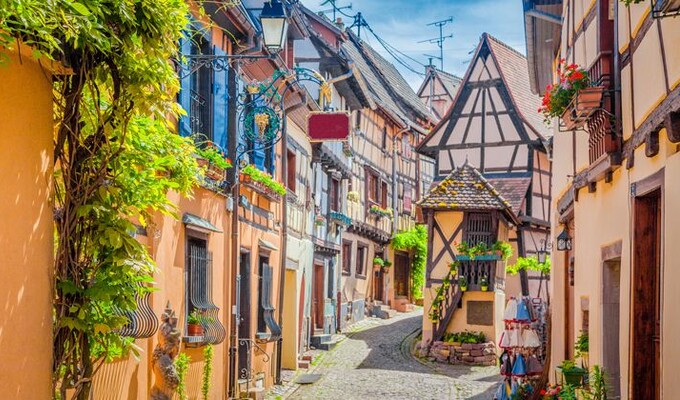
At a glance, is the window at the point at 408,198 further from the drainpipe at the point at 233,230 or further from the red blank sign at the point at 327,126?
the drainpipe at the point at 233,230

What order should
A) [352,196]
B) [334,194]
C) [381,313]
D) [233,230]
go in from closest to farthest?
[233,230] → [334,194] → [352,196] → [381,313]

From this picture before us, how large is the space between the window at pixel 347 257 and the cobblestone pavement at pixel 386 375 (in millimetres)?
2941

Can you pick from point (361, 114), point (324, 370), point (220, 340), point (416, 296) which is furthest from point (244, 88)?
point (416, 296)

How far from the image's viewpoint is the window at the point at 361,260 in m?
27.4

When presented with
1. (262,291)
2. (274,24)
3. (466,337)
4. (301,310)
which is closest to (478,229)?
(466,337)

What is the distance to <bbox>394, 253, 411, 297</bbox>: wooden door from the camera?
31250mm

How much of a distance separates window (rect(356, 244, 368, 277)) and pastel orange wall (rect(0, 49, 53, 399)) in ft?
74.1

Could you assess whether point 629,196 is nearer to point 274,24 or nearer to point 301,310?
point 274,24

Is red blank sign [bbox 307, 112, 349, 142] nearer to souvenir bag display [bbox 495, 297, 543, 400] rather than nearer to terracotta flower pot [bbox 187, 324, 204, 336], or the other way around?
souvenir bag display [bbox 495, 297, 543, 400]

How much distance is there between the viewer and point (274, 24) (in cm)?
978

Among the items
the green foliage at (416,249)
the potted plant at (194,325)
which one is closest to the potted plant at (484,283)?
the potted plant at (194,325)

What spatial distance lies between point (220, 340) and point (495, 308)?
33.1 feet

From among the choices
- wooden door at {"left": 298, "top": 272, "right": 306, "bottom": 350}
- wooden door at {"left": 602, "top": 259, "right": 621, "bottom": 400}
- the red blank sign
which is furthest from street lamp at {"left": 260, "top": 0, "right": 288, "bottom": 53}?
wooden door at {"left": 298, "top": 272, "right": 306, "bottom": 350}

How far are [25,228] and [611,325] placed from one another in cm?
566
